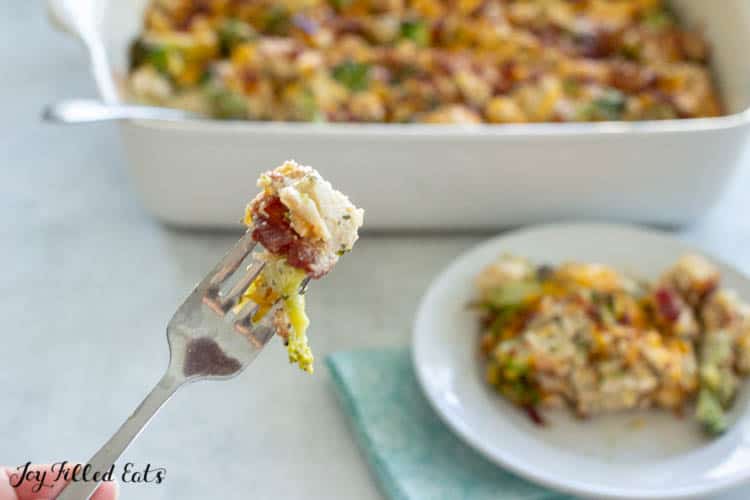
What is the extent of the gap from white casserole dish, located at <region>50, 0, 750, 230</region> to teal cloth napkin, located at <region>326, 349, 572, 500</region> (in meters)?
0.32

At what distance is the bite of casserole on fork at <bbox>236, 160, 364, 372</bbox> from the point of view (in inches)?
38.9

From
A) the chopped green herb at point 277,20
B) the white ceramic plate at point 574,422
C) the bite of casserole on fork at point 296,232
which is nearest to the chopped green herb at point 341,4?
the chopped green herb at point 277,20

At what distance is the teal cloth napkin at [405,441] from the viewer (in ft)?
4.75

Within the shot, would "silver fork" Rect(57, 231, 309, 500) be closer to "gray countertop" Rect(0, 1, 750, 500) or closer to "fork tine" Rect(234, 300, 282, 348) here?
"fork tine" Rect(234, 300, 282, 348)

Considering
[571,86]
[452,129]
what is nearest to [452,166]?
[452,129]

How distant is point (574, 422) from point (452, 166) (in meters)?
0.50

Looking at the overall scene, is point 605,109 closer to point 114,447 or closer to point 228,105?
Answer: point 228,105

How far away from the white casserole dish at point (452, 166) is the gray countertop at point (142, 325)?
111 mm

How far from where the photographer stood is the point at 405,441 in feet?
4.97

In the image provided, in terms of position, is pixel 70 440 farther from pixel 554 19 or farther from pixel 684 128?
pixel 554 19

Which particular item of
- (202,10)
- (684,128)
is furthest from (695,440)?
(202,10)

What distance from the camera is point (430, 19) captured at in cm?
216

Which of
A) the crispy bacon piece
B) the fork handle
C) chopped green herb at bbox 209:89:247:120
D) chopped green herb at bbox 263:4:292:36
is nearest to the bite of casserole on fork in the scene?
the crispy bacon piece

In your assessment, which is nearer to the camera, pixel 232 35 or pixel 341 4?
pixel 232 35
